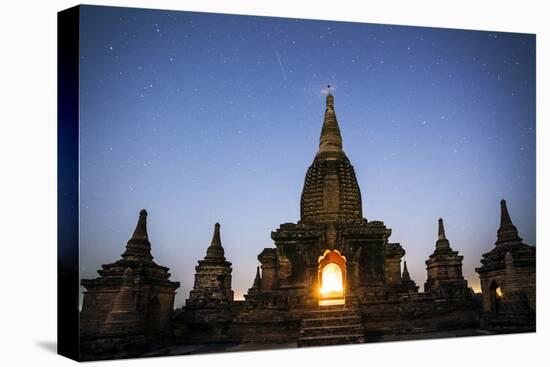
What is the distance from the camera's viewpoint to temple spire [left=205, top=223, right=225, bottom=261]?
18.0 m

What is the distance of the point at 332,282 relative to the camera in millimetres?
19719

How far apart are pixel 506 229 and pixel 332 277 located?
4964 mm

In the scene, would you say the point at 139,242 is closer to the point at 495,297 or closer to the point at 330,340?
the point at 330,340

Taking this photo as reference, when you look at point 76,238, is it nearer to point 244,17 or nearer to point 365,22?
point 244,17

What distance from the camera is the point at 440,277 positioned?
2123cm

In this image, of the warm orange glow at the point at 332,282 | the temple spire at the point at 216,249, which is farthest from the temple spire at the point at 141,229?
the warm orange glow at the point at 332,282

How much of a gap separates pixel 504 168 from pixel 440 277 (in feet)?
16.5

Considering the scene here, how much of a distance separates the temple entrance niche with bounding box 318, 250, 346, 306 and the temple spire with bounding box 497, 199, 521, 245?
4.19 metres

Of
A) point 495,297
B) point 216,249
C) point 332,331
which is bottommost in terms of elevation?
point 332,331

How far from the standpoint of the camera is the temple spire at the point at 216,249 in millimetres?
18047

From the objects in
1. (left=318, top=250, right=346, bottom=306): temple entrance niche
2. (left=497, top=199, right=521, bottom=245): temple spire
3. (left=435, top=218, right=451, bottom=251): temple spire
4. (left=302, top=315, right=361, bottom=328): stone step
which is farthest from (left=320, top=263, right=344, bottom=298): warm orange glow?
(left=497, top=199, right=521, bottom=245): temple spire

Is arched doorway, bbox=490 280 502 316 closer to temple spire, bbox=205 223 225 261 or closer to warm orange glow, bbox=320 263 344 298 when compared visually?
warm orange glow, bbox=320 263 344 298

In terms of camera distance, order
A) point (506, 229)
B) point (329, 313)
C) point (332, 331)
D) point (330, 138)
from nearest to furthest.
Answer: point (332, 331) < point (329, 313) < point (506, 229) < point (330, 138)

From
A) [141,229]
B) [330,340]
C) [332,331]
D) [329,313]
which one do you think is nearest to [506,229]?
[329,313]
